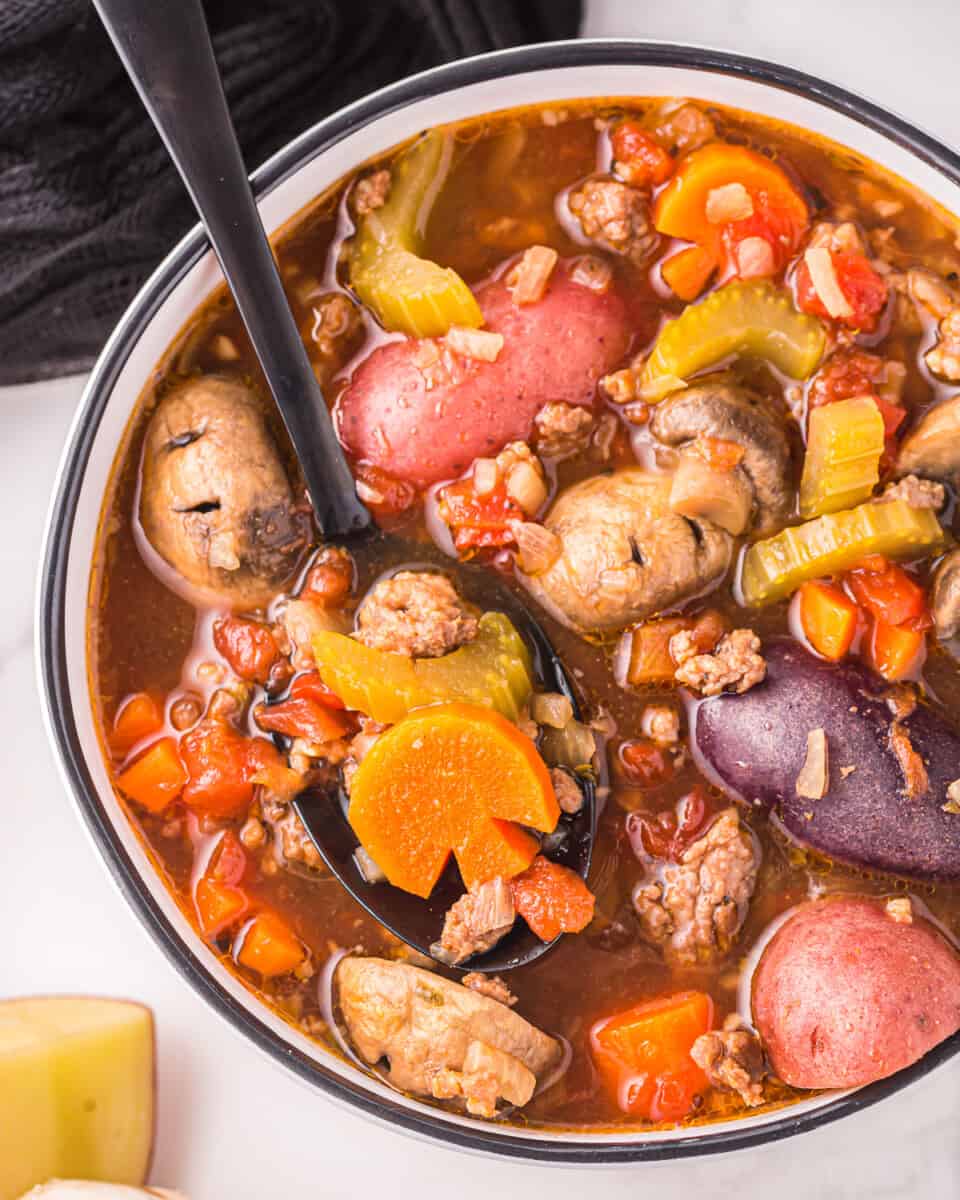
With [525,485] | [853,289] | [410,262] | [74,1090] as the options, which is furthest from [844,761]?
[74,1090]

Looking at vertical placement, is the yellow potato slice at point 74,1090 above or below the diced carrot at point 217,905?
below

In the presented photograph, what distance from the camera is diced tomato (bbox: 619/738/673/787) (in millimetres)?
2451

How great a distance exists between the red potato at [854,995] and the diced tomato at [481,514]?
101 cm

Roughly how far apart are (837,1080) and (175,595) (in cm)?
165

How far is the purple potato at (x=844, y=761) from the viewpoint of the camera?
7.59ft

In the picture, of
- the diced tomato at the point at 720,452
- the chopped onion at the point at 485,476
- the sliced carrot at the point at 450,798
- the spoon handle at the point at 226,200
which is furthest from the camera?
the chopped onion at the point at 485,476

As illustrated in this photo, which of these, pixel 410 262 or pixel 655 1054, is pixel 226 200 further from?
pixel 655 1054

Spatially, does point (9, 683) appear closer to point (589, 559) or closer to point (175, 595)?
point (175, 595)

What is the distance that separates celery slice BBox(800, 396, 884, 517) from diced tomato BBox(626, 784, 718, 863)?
0.65m

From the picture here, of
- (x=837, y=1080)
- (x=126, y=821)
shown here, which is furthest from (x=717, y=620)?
(x=126, y=821)

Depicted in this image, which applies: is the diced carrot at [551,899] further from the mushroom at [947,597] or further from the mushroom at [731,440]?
the mushroom at [947,597]

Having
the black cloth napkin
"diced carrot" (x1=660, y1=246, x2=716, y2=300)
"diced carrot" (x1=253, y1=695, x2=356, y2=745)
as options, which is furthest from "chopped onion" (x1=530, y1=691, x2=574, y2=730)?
the black cloth napkin

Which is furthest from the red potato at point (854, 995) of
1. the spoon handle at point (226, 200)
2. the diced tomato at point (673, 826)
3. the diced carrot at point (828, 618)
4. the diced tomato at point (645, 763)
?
the spoon handle at point (226, 200)

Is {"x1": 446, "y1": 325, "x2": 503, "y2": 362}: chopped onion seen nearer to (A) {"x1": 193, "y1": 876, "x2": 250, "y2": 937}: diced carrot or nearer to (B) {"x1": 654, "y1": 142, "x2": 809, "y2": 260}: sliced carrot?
(B) {"x1": 654, "y1": 142, "x2": 809, "y2": 260}: sliced carrot
